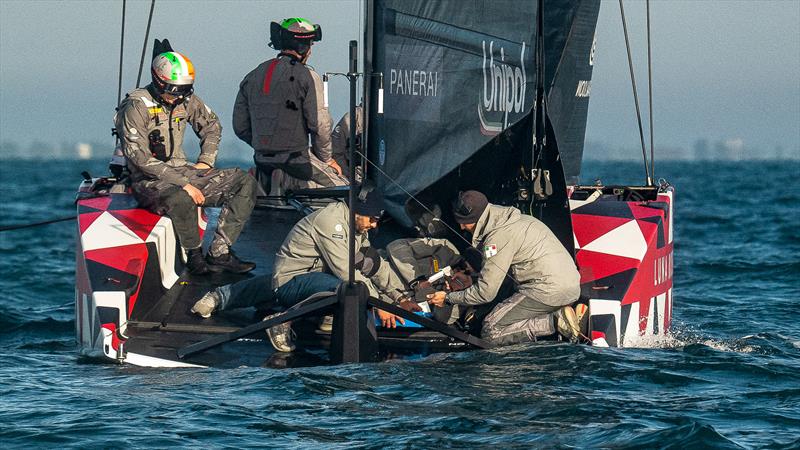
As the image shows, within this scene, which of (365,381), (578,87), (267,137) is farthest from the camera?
(578,87)

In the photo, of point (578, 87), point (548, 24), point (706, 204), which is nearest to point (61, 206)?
point (706, 204)

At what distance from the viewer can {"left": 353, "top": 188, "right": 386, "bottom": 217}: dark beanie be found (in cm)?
705

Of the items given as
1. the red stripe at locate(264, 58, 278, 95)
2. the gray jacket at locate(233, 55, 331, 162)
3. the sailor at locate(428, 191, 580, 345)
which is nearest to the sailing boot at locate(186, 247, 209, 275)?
the gray jacket at locate(233, 55, 331, 162)

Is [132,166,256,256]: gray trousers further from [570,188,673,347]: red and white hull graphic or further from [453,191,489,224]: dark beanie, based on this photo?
[570,188,673,347]: red and white hull graphic

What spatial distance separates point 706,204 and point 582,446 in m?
22.3

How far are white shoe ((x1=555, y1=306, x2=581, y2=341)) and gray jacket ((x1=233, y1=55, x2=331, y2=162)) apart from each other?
275 cm

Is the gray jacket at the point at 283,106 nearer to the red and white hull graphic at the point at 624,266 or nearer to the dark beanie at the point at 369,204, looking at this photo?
the dark beanie at the point at 369,204

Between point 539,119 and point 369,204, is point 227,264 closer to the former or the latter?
point 369,204

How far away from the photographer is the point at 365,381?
6.34 meters

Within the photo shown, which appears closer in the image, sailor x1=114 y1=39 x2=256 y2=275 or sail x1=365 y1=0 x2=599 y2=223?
sail x1=365 y1=0 x2=599 y2=223

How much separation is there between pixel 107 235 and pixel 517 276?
2.54 m

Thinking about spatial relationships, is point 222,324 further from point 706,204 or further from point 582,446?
point 706,204

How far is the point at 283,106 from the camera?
9.11 metres

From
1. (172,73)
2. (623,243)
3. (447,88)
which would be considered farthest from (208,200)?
(623,243)
